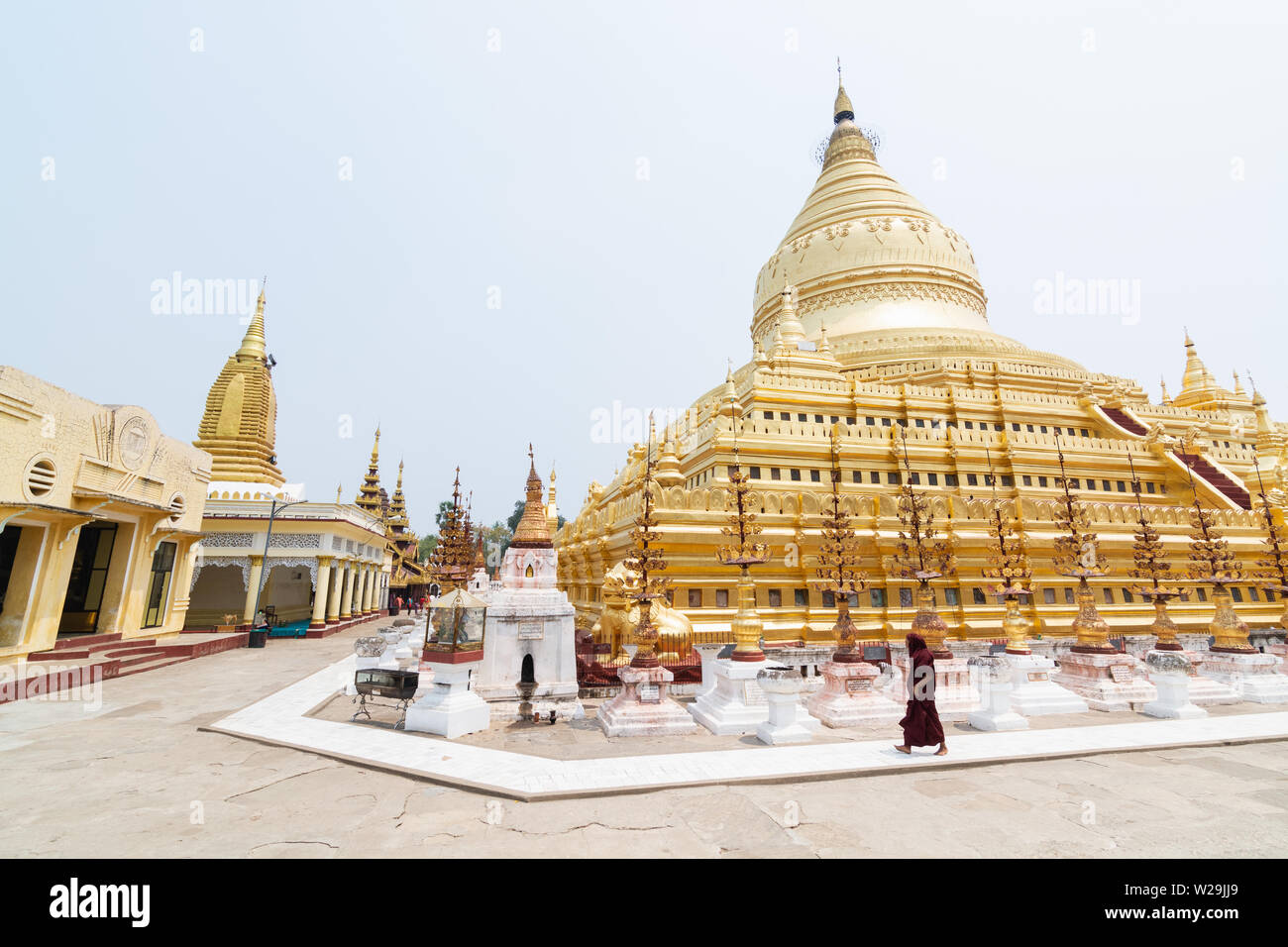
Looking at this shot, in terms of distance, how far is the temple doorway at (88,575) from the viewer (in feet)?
69.2

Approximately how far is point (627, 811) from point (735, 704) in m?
4.86

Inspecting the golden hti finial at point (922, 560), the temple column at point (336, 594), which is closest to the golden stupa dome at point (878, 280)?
the golden hti finial at point (922, 560)

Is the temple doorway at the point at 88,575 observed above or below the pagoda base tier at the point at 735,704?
above

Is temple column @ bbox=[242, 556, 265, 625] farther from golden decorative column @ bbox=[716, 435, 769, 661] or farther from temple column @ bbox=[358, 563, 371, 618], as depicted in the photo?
golden decorative column @ bbox=[716, 435, 769, 661]

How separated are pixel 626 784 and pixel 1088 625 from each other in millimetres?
13766

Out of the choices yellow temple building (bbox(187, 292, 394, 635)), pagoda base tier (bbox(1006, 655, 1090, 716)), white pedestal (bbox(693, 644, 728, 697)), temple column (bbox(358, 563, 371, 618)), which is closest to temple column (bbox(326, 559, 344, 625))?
yellow temple building (bbox(187, 292, 394, 635))

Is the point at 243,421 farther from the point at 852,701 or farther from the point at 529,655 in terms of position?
the point at 852,701

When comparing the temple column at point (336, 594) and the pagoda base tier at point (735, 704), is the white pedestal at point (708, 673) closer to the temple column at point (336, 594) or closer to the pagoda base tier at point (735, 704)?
the pagoda base tier at point (735, 704)

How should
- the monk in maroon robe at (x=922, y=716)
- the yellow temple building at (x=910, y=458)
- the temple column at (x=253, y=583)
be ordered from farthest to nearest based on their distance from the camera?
the temple column at (x=253, y=583) → the yellow temple building at (x=910, y=458) → the monk in maroon robe at (x=922, y=716)

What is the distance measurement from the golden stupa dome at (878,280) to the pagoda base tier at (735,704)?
74.8 ft

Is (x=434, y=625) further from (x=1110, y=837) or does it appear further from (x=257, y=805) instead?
(x=1110, y=837)

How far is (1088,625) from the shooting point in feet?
48.9

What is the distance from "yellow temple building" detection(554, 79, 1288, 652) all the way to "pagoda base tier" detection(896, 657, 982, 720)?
4.94 metres
